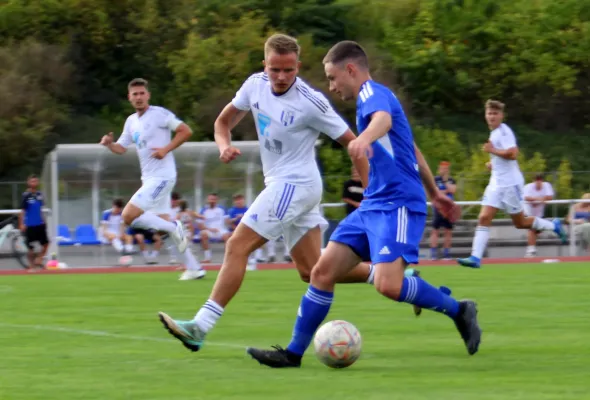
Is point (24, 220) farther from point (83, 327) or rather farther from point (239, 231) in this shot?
point (239, 231)

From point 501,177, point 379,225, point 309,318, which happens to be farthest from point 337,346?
point 501,177

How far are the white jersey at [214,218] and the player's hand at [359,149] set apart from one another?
16.8 metres

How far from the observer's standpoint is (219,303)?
8102 millimetres

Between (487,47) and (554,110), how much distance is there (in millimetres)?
3201

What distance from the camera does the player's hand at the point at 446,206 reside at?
301 inches

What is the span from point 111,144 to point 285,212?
5.47m

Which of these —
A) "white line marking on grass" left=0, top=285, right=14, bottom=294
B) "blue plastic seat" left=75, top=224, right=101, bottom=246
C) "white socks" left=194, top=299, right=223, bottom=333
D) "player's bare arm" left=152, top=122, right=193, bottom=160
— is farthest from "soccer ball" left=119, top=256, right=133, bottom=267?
"white socks" left=194, top=299, right=223, bottom=333

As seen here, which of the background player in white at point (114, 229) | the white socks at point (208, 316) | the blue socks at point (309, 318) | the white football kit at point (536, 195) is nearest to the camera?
the blue socks at point (309, 318)

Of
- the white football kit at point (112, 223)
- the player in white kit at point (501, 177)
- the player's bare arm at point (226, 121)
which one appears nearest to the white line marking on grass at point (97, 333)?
the player's bare arm at point (226, 121)

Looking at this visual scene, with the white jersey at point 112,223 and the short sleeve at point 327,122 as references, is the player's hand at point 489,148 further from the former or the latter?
the white jersey at point 112,223

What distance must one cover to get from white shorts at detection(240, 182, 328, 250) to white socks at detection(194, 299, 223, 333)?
2.06 ft

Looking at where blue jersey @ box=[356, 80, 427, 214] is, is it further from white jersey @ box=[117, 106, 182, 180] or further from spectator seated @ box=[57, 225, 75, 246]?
spectator seated @ box=[57, 225, 75, 246]

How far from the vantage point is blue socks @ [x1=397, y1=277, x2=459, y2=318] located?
24.8ft

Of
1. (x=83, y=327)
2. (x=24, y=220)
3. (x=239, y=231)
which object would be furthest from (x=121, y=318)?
(x=24, y=220)
